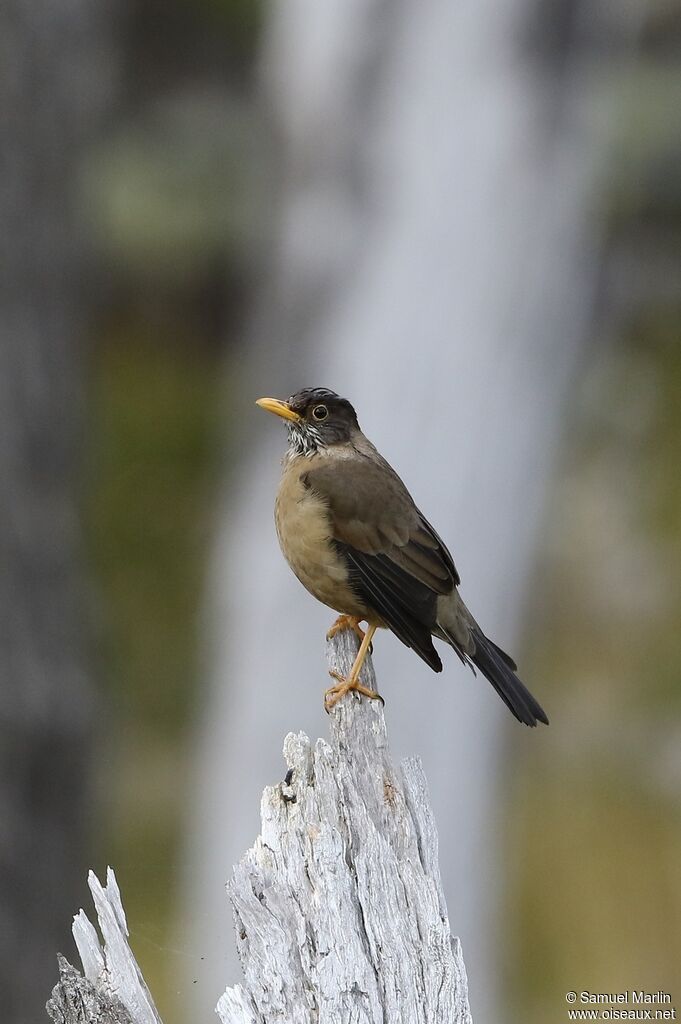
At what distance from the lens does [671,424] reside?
42.5 feet

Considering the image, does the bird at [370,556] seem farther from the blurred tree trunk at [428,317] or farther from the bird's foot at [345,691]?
the blurred tree trunk at [428,317]

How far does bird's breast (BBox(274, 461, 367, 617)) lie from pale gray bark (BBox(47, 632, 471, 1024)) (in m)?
0.92

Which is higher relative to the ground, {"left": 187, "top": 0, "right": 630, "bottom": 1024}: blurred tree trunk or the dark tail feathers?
{"left": 187, "top": 0, "right": 630, "bottom": 1024}: blurred tree trunk

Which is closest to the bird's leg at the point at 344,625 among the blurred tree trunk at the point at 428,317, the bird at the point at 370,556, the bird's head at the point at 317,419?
the bird at the point at 370,556

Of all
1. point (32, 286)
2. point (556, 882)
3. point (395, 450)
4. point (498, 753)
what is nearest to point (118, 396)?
point (395, 450)

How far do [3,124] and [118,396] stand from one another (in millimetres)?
7527

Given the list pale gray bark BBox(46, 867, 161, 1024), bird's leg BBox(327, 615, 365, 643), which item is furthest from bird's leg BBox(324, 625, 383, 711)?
pale gray bark BBox(46, 867, 161, 1024)

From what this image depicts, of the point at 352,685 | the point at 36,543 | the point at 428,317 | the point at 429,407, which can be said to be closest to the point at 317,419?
the point at 352,685

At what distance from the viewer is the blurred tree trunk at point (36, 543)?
5.60 m

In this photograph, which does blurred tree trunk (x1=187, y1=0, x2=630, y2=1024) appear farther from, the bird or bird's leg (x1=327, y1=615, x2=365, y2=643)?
the bird

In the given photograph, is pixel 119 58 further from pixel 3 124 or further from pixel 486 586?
pixel 3 124

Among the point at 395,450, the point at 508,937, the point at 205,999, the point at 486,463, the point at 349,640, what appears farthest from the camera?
the point at 486,463

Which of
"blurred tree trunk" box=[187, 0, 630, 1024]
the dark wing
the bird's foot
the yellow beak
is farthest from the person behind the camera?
"blurred tree trunk" box=[187, 0, 630, 1024]

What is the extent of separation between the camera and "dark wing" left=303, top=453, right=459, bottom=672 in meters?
4.12
